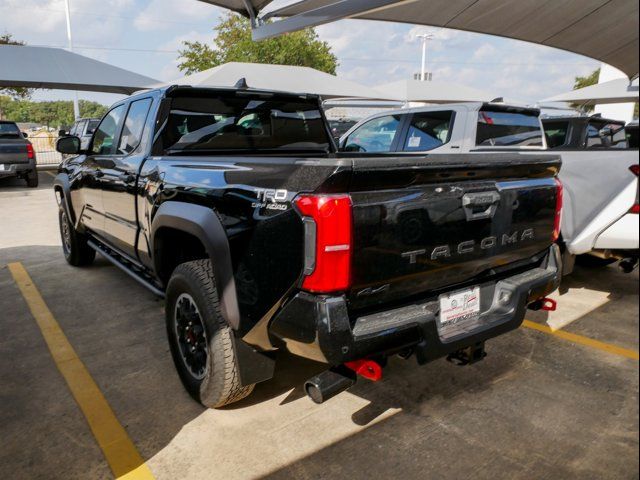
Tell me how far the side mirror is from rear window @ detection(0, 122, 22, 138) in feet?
34.1

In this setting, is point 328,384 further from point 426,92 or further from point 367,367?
point 426,92

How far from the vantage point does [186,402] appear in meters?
A: 2.98

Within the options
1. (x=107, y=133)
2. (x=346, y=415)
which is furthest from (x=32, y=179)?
(x=346, y=415)

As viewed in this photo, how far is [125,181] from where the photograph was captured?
368 centimetres

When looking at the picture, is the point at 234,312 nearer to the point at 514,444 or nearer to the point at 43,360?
the point at 514,444

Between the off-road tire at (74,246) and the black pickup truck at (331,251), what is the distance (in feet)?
8.25

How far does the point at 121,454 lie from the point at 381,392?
5.08 feet

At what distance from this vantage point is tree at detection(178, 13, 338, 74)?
36.2 m

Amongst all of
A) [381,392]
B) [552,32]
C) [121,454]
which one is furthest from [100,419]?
[552,32]

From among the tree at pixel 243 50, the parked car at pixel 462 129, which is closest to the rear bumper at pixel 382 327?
the parked car at pixel 462 129

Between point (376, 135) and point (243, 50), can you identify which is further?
point (243, 50)

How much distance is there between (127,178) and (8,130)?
1218cm

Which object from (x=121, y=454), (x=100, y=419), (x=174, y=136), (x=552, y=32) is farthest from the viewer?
(x=552, y=32)

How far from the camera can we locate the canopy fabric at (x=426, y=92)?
21.6 metres
